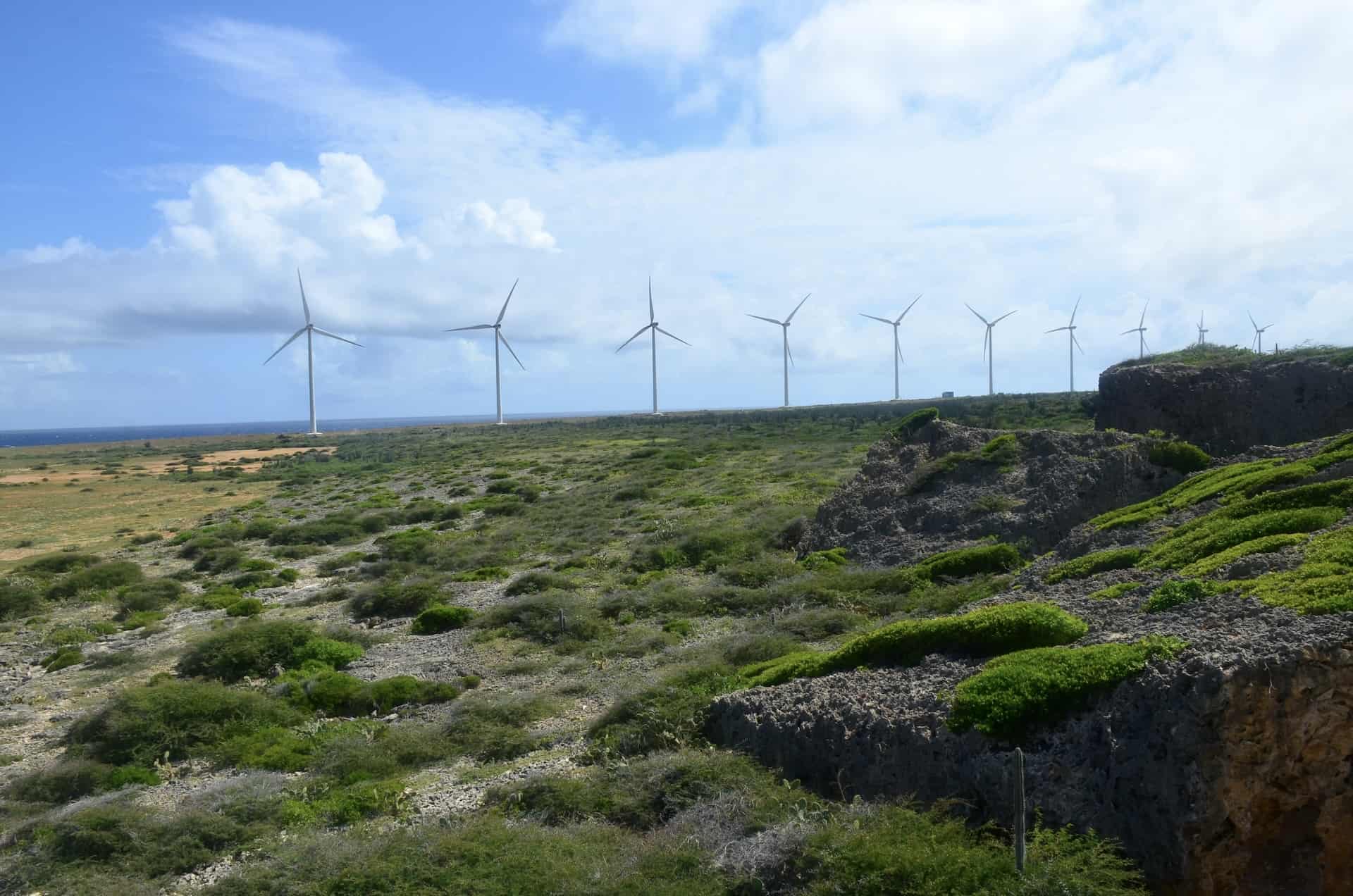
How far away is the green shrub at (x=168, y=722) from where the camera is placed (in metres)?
16.4

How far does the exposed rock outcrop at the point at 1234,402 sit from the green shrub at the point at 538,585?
53.4 feet

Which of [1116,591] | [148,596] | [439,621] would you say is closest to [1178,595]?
[1116,591]

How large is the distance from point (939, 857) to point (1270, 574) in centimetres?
547

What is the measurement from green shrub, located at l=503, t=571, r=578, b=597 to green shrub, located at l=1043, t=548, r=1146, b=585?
47.7 ft

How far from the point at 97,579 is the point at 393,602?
1484 cm

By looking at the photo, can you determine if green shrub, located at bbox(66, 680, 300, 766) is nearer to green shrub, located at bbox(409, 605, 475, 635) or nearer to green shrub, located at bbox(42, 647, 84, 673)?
green shrub, located at bbox(409, 605, 475, 635)

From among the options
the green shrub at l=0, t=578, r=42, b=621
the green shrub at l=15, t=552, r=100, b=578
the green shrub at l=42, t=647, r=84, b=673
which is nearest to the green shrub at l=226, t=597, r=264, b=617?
the green shrub at l=42, t=647, r=84, b=673

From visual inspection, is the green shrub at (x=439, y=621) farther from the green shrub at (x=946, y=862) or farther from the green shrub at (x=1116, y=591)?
the green shrub at (x=946, y=862)

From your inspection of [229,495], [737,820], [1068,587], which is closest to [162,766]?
[737,820]

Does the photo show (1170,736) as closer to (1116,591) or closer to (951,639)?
(951,639)

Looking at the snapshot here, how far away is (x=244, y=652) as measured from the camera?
71.9ft

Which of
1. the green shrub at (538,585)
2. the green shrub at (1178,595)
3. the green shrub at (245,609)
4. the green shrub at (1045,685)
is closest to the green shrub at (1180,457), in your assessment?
the green shrub at (1178,595)

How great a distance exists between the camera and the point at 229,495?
223 feet

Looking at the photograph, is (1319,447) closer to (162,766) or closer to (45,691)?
(162,766)
